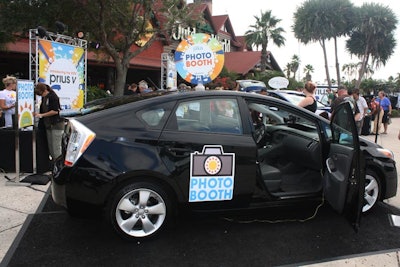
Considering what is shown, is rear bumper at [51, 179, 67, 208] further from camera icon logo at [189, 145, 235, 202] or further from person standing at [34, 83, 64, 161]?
person standing at [34, 83, 64, 161]

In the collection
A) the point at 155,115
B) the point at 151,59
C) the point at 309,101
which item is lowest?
the point at 155,115

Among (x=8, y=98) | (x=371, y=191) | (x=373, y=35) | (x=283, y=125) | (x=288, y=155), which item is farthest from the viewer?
(x=373, y=35)

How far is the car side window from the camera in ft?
11.8

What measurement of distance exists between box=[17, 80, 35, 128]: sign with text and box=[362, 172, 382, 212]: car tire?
4.77 metres

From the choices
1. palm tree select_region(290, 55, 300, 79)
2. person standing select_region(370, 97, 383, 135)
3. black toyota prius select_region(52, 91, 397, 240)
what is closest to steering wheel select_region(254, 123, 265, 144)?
black toyota prius select_region(52, 91, 397, 240)

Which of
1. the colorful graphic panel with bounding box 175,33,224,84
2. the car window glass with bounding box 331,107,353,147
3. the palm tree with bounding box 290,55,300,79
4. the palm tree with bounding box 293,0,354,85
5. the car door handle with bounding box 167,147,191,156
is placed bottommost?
the car door handle with bounding box 167,147,191,156

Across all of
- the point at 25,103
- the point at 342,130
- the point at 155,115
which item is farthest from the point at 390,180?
the point at 25,103

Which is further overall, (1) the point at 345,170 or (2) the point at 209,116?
(2) the point at 209,116

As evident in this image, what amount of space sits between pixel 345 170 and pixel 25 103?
4.63 metres

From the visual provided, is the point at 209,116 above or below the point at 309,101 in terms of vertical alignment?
below

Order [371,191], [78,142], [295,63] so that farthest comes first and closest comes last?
[295,63] → [371,191] → [78,142]

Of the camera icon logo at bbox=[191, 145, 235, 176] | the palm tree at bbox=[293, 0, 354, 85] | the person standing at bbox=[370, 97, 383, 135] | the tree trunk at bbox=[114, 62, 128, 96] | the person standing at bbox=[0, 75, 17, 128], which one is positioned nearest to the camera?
the camera icon logo at bbox=[191, 145, 235, 176]

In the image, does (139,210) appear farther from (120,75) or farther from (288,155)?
(120,75)

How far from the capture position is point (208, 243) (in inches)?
142
